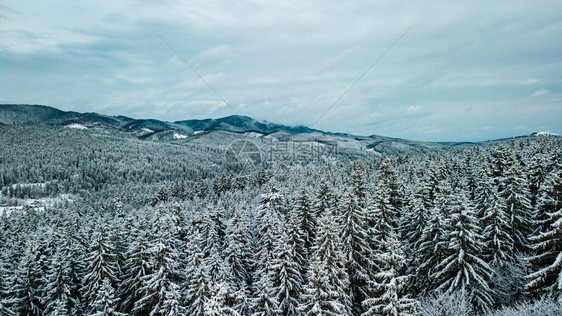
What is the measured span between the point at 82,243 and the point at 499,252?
4979cm

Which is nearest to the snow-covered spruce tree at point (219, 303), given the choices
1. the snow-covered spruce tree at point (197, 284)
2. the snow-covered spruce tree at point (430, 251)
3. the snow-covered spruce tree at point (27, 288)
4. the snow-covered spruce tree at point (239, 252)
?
the snow-covered spruce tree at point (197, 284)

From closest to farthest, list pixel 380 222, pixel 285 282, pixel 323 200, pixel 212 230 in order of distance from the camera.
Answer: pixel 285 282, pixel 380 222, pixel 212 230, pixel 323 200

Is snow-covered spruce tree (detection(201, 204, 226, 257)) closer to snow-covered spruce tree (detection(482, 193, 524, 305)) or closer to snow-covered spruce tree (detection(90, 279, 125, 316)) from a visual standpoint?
snow-covered spruce tree (detection(90, 279, 125, 316))

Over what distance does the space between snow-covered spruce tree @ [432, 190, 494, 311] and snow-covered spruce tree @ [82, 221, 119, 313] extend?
3201cm

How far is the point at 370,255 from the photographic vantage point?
27.2 metres

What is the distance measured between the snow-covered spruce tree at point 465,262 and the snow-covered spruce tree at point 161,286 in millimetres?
23247

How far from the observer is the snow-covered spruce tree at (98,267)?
29344mm

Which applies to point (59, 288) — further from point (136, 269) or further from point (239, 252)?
point (239, 252)

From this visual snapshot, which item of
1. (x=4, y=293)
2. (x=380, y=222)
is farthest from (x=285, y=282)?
(x=4, y=293)

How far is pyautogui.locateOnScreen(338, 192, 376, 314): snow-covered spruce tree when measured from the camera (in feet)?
87.0

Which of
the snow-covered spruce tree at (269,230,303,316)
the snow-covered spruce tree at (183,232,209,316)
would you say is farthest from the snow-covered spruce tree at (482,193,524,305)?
the snow-covered spruce tree at (183,232,209,316)

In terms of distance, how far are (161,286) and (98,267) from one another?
8170 mm

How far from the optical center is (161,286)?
2731 cm

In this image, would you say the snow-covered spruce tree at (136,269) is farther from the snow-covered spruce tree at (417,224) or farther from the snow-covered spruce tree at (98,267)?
the snow-covered spruce tree at (417,224)
